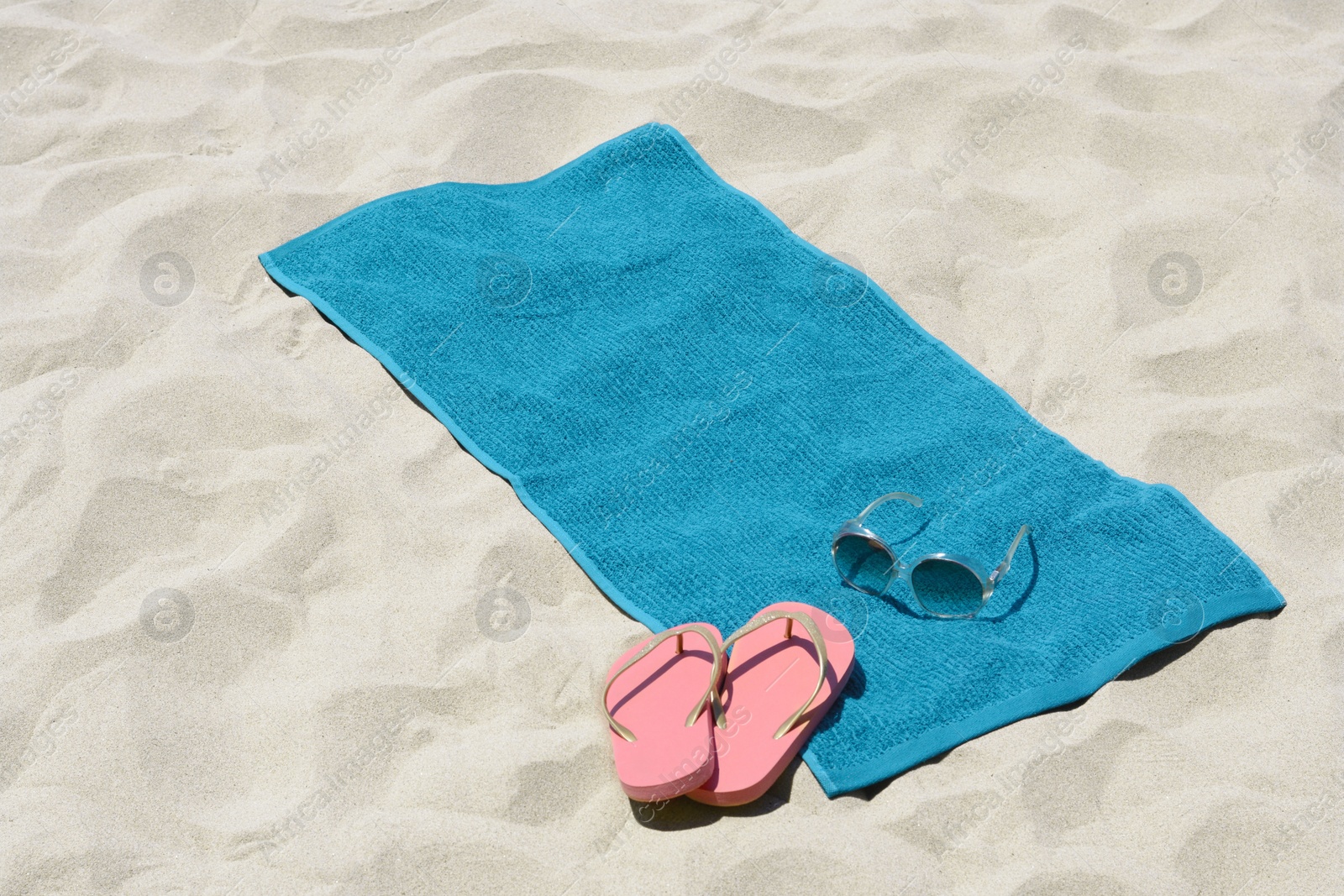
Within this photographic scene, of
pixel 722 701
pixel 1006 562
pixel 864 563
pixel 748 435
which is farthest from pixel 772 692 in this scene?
pixel 748 435

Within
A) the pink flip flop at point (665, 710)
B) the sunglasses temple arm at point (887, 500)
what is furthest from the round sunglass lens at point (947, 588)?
the pink flip flop at point (665, 710)

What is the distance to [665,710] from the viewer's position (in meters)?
1.74

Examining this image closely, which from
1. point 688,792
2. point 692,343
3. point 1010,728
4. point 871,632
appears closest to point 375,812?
point 688,792

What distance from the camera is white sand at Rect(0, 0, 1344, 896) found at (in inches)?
64.4

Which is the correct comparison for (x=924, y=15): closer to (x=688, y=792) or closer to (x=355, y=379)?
(x=355, y=379)

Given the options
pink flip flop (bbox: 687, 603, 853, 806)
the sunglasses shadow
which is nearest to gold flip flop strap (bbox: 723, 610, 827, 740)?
pink flip flop (bbox: 687, 603, 853, 806)

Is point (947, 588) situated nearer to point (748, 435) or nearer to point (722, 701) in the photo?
point (722, 701)

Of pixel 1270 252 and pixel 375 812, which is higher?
pixel 1270 252

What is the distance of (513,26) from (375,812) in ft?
7.38

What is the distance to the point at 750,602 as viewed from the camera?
1.95 meters

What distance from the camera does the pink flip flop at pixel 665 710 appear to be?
163 centimetres

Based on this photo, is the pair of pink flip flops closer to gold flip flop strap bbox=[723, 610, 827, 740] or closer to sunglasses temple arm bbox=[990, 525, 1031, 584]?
gold flip flop strap bbox=[723, 610, 827, 740]

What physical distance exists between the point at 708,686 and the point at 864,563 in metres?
0.37

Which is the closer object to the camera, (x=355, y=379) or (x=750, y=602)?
(x=750, y=602)
